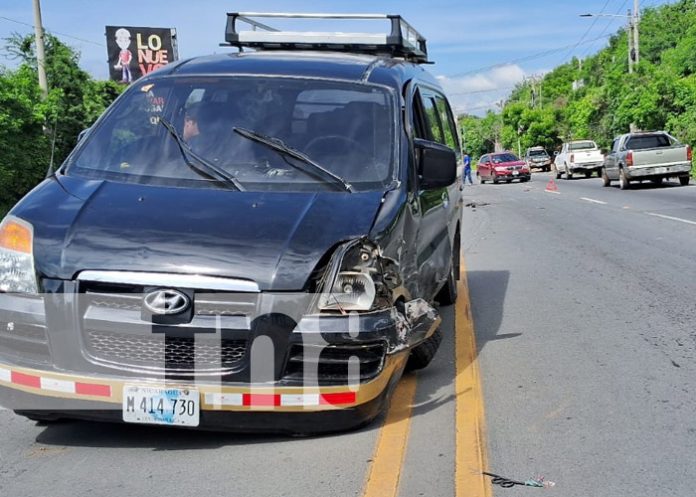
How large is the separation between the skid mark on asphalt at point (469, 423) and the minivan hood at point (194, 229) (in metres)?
1.14

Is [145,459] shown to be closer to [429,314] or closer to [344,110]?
[429,314]

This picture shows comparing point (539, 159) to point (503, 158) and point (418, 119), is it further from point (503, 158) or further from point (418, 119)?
point (418, 119)

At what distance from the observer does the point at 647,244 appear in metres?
12.5

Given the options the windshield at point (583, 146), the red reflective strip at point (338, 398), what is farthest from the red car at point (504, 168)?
the red reflective strip at point (338, 398)

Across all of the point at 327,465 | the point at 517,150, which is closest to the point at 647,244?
the point at 327,465

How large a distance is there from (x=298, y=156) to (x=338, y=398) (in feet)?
4.86

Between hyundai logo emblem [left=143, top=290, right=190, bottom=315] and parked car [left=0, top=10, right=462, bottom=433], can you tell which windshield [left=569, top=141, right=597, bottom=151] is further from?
hyundai logo emblem [left=143, top=290, right=190, bottom=315]

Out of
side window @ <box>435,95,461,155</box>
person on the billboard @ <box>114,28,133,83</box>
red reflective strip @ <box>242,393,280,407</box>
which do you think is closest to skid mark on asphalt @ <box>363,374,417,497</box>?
red reflective strip @ <box>242,393,280,407</box>

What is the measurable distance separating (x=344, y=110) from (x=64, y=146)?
28.0 meters

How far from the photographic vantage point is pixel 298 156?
486 centimetres

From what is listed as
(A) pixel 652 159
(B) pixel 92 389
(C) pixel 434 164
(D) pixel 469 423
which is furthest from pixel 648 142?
(B) pixel 92 389

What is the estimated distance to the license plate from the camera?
392cm

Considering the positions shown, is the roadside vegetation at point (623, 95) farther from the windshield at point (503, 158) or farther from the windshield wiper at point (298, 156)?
the windshield wiper at point (298, 156)

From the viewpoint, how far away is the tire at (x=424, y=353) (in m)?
5.30
